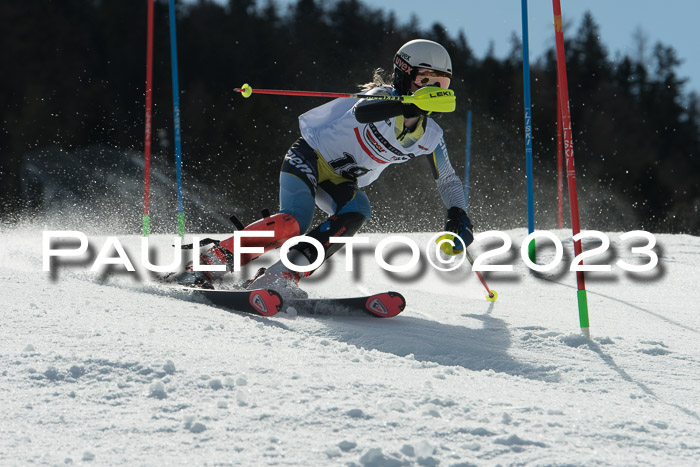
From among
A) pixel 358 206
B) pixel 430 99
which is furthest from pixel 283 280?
pixel 430 99

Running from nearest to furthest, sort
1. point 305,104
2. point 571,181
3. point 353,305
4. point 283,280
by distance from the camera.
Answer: point 571,181 < point 353,305 < point 283,280 < point 305,104

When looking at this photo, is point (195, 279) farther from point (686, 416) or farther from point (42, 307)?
point (686, 416)

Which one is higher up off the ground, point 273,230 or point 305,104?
point 305,104

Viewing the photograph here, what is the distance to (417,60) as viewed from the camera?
3.11 m

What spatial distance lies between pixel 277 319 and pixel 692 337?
170cm

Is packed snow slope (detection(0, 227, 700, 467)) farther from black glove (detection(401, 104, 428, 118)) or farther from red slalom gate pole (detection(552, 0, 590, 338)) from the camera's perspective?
black glove (detection(401, 104, 428, 118))

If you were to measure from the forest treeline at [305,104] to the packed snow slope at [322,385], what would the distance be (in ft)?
39.1

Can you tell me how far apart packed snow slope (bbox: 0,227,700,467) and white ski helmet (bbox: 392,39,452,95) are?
107 centimetres

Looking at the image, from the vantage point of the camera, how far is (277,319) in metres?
2.62

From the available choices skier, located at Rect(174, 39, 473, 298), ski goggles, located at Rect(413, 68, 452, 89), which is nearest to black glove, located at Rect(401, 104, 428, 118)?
skier, located at Rect(174, 39, 473, 298)

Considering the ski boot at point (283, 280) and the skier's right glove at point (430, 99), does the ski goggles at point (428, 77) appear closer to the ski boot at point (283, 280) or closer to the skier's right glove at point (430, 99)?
the skier's right glove at point (430, 99)

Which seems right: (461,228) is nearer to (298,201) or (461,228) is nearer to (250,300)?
(298,201)

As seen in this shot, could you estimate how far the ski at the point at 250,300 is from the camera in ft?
8.64

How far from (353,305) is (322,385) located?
1.24 metres
